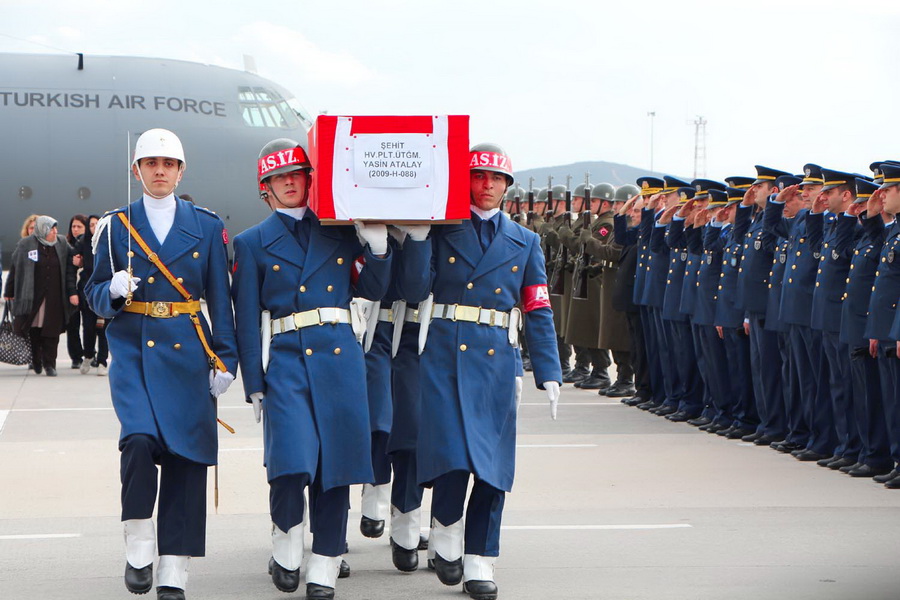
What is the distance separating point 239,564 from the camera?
6.50 m

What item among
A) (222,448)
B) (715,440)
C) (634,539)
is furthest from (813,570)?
(222,448)

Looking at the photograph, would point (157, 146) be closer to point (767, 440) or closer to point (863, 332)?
point (863, 332)

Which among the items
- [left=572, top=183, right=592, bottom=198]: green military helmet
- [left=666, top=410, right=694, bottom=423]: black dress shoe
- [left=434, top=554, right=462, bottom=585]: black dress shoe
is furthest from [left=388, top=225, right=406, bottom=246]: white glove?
[left=572, top=183, right=592, bottom=198]: green military helmet

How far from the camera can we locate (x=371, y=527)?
22.8 feet

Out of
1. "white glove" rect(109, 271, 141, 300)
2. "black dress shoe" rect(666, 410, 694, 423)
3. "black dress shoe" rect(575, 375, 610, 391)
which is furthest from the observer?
"black dress shoe" rect(575, 375, 610, 391)

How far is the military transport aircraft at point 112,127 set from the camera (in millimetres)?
23047

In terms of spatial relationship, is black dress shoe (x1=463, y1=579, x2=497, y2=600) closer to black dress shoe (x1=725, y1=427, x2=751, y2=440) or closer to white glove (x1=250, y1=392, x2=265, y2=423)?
white glove (x1=250, y1=392, x2=265, y2=423)

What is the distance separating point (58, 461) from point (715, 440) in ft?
15.8

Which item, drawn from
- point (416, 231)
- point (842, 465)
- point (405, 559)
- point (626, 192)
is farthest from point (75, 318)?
point (416, 231)

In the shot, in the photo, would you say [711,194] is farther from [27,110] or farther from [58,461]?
[27,110]

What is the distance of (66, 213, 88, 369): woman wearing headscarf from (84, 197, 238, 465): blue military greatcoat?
382 inches

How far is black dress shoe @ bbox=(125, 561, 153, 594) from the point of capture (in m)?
5.58

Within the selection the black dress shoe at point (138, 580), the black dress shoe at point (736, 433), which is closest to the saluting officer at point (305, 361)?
the black dress shoe at point (138, 580)

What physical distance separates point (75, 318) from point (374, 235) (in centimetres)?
1075
